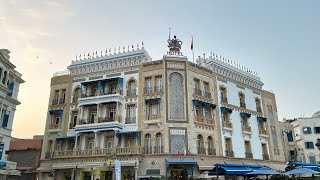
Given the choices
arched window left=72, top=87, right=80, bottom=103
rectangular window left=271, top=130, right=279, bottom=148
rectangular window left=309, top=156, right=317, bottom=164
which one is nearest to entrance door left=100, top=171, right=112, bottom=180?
arched window left=72, top=87, right=80, bottom=103

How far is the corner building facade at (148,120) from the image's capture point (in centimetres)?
2858

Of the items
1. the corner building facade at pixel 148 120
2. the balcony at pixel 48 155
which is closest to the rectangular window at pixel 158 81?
the corner building facade at pixel 148 120

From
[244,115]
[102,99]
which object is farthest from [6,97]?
[244,115]

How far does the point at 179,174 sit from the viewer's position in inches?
1116

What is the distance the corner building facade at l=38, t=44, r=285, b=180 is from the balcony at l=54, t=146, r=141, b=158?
0.09 m

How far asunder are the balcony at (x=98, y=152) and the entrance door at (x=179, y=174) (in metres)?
4.01

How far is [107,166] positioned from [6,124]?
10.4 m

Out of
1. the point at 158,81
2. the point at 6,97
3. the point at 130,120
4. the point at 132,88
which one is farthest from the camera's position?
the point at 132,88

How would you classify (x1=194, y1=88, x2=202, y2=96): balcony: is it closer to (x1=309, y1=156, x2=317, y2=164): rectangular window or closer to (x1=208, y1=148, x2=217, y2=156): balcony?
(x1=208, y1=148, x2=217, y2=156): balcony

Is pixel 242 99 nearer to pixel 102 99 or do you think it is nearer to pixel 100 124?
pixel 102 99

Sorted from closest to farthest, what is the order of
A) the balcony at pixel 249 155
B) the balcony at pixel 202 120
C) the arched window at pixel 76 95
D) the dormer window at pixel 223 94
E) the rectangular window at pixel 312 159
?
the balcony at pixel 202 120, the balcony at pixel 249 155, the arched window at pixel 76 95, the dormer window at pixel 223 94, the rectangular window at pixel 312 159

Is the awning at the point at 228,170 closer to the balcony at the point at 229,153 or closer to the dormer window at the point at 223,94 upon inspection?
the balcony at the point at 229,153

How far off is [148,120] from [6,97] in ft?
45.5

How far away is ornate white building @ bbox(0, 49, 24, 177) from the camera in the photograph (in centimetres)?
2584
